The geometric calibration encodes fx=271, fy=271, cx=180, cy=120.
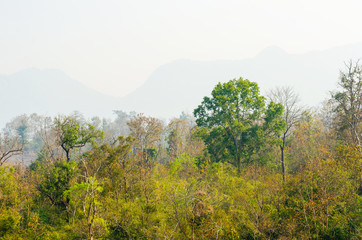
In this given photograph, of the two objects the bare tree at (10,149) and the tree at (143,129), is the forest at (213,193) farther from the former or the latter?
the tree at (143,129)

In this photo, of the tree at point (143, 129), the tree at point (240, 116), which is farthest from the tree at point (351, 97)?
the tree at point (143, 129)

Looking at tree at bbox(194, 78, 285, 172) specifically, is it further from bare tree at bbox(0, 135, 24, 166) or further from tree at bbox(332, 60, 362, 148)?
bare tree at bbox(0, 135, 24, 166)

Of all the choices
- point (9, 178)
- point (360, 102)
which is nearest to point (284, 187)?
point (360, 102)

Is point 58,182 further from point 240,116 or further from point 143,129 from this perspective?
point 240,116

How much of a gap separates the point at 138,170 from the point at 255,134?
39.1 ft

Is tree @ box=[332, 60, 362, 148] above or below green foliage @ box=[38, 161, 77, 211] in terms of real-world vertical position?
above

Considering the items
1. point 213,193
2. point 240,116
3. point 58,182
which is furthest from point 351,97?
point 58,182

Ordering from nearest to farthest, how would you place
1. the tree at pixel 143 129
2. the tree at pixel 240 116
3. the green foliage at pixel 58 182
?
the green foliage at pixel 58 182 → the tree at pixel 240 116 → the tree at pixel 143 129

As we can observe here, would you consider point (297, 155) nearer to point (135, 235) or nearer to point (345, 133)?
point (345, 133)

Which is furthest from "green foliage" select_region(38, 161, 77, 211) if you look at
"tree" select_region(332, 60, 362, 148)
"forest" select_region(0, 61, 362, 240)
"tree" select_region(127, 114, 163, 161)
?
"tree" select_region(332, 60, 362, 148)

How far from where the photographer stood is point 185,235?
45.1ft

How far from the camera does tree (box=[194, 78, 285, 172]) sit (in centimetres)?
2559

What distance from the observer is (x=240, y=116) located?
26484 mm

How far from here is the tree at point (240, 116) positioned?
84.0 ft
